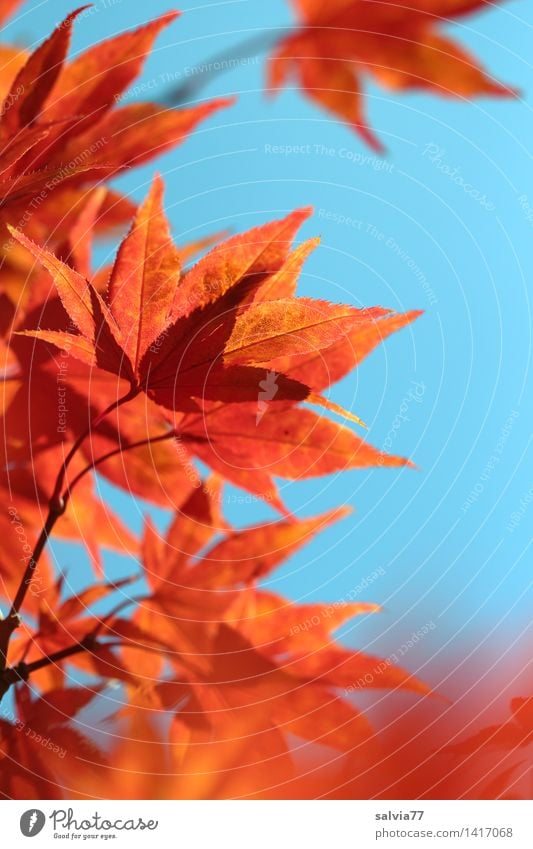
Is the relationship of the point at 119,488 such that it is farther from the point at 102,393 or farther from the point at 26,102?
the point at 26,102

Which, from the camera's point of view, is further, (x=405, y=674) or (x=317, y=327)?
(x=405, y=674)

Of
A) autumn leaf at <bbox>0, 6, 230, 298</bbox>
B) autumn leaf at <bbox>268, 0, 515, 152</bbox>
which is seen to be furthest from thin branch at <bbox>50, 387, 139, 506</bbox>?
autumn leaf at <bbox>268, 0, 515, 152</bbox>

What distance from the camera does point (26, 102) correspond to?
0.37m

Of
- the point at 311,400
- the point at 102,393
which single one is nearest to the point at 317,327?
the point at 311,400

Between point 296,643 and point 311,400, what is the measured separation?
0.52 ft

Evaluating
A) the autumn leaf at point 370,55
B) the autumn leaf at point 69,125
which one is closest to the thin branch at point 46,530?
the autumn leaf at point 69,125
